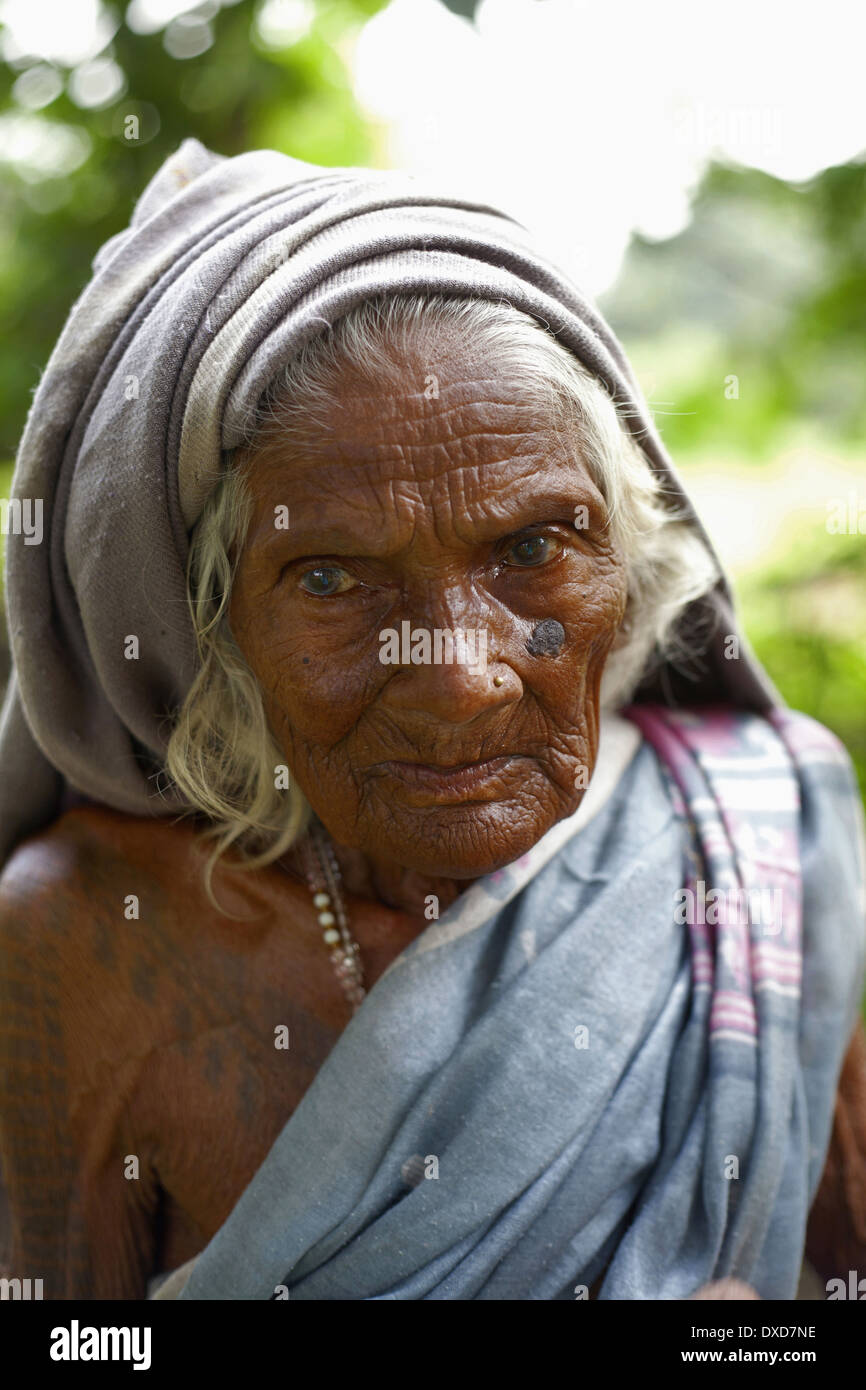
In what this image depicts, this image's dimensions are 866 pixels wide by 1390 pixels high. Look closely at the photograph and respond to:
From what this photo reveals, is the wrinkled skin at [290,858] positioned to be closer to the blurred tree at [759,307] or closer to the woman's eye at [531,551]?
the woman's eye at [531,551]

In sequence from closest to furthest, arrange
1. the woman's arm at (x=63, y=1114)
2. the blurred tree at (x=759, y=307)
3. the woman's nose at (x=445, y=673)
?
the woman's nose at (x=445, y=673) → the woman's arm at (x=63, y=1114) → the blurred tree at (x=759, y=307)

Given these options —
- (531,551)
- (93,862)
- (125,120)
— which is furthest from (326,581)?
(125,120)

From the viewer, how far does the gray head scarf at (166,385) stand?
1639 millimetres

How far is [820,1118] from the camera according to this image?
193 centimetres

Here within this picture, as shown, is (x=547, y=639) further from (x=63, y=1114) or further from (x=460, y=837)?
(x=63, y=1114)

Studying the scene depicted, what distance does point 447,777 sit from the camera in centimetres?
162

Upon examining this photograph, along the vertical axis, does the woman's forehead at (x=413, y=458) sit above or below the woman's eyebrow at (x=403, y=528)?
above

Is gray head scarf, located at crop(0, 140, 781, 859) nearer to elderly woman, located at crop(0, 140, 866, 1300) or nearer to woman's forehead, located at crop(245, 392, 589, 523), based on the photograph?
elderly woman, located at crop(0, 140, 866, 1300)

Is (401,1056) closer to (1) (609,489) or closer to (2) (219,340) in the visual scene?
(1) (609,489)

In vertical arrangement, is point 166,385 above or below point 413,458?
above

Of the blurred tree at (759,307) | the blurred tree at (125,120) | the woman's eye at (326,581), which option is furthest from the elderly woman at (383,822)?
the blurred tree at (125,120)

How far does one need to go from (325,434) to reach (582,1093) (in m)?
1.12

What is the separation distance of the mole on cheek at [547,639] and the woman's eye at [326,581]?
286mm

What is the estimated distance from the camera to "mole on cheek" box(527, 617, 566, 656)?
5.38 feet
